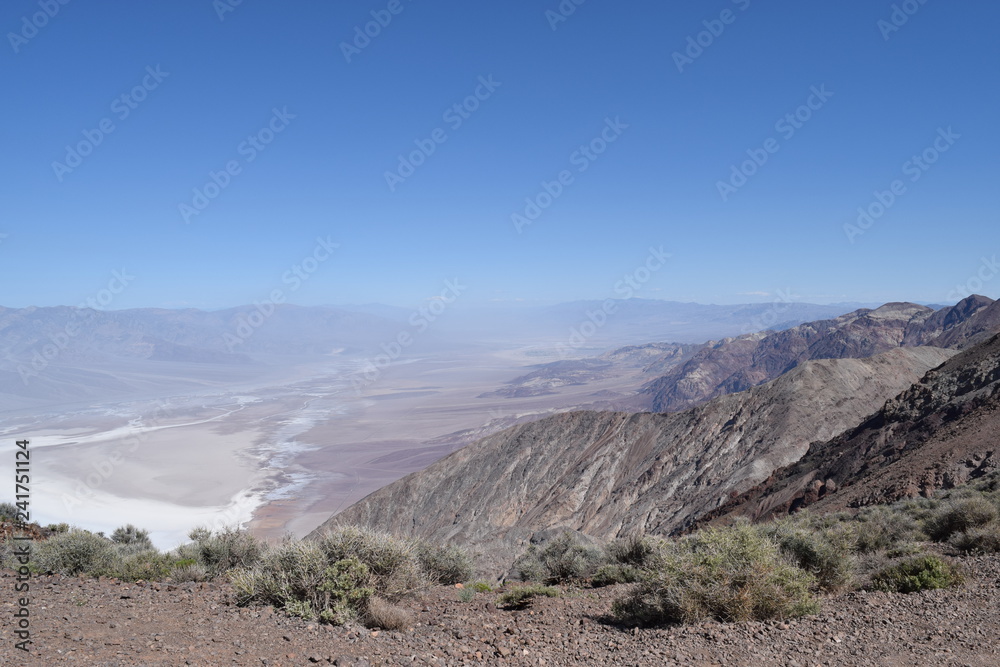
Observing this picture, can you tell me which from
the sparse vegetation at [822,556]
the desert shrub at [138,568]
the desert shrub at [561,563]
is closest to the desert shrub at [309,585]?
the desert shrub at [138,568]

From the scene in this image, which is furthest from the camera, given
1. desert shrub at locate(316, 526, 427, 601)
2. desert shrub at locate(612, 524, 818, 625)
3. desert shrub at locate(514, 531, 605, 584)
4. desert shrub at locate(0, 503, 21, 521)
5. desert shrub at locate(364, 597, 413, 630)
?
desert shrub at locate(0, 503, 21, 521)

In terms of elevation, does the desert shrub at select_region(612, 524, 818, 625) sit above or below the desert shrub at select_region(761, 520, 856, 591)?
above

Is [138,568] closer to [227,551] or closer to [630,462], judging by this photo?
[227,551]

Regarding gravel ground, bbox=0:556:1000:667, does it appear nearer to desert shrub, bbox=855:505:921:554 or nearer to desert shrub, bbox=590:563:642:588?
desert shrub, bbox=590:563:642:588

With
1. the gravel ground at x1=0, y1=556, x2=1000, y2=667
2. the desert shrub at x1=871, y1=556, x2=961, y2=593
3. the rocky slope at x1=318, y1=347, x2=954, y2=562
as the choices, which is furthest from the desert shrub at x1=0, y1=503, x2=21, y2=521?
the desert shrub at x1=871, y1=556, x2=961, y2=593

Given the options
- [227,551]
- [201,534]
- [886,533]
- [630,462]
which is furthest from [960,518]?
[630,462]

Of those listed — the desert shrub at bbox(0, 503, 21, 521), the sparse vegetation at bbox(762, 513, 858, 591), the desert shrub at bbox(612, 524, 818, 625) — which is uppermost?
the desert shrub at bbox(0, 503, 21, 521)
